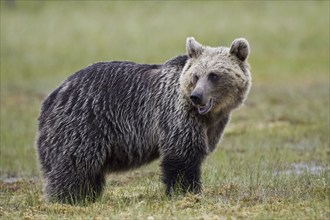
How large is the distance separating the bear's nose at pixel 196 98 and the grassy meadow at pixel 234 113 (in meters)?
1.03

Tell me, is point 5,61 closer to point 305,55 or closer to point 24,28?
point 24,28

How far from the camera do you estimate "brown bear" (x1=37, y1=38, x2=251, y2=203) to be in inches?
343

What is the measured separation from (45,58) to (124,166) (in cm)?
2390

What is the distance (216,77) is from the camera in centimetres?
870

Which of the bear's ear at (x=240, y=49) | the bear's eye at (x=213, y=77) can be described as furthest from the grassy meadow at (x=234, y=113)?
the bear's ear at (x=240, y=49)

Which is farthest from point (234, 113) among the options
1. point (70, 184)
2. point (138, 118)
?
point (70, 184)

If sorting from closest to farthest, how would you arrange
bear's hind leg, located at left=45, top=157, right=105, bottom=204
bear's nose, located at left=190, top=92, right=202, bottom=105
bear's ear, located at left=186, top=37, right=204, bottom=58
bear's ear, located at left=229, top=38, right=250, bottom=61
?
bear's nose, located at left=190, top=92, right=202, bottom=105 < bear's ear, located at left=229, top=38, right=250, bottom=61 < bear's ear, located at left=186, top=37, right=204, bottom=58 < bear's hind leg, located at left=45, top=157, right=105, bottom=204

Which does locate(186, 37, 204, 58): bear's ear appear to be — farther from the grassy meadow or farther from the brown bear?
the grassy meadow

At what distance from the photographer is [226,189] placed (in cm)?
920

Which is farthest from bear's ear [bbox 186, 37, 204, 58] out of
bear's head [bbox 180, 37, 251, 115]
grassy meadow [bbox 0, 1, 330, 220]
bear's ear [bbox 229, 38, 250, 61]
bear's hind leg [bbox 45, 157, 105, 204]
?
bear's hind leg [bbox 45, 157, 105, 204]

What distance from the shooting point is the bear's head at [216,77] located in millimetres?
8633

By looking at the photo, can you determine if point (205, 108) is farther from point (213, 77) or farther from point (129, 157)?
point (129, 157)

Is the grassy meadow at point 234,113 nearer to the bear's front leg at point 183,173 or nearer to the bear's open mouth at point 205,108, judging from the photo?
the bear's front leg at point 183,173

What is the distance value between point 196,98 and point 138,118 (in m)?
1.08
